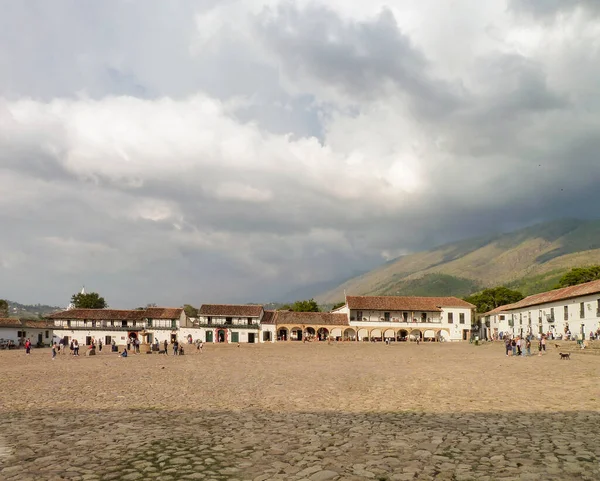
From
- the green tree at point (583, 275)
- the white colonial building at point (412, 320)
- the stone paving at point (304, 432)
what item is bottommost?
the white colonial building at point (412, 320)

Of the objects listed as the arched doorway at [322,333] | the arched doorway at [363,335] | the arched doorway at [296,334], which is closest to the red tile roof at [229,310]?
the arched doorway at [296,334]

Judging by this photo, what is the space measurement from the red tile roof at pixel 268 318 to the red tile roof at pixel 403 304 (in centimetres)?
1352

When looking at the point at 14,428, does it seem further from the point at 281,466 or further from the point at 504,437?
the point at 504,437

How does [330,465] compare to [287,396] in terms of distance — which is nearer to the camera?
[330,465]

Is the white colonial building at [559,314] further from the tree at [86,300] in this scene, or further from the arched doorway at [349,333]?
the tree at [86,300]

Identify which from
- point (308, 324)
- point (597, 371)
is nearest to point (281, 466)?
point (597, 371)

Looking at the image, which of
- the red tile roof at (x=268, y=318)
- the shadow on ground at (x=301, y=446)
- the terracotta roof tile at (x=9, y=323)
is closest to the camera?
the shadow on ground at (x=301, y=446)

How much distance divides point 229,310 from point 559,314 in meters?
51.3

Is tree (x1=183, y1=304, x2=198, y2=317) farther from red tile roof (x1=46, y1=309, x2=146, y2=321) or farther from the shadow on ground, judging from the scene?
the shadow on ground

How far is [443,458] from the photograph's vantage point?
7.47m

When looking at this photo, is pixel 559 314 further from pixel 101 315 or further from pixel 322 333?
pixel 101 315

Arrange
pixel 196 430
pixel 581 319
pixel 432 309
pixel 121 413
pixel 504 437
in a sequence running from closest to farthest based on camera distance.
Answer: pixel 504 437
pixel 196 430
pixel 121 413
pixel 581 319
pixel 432 309

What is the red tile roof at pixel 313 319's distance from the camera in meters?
79.1

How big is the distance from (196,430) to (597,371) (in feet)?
68.2
